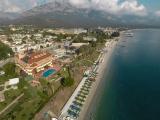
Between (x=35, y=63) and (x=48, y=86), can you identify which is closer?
(x=48, y=86)

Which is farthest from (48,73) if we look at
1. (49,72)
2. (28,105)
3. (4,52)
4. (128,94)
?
(4,52)

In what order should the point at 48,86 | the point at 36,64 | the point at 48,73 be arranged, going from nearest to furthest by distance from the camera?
the point at 48,86 → the point at 48,73 → the point at 36,64

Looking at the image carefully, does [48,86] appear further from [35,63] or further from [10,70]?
[10,70]

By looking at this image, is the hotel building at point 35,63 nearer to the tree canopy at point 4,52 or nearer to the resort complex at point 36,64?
the resort complex at point 36,64

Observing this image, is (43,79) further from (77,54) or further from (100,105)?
(77,54)

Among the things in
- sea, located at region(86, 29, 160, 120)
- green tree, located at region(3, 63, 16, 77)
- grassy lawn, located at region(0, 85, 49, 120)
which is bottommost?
sea, located at region(86, 29, 160, 120)

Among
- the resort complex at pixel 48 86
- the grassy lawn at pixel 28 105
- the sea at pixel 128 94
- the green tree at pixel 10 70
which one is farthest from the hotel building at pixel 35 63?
the sea at pixel 128 94

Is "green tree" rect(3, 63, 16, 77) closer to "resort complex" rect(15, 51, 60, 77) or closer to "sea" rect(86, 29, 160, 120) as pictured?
"resort complex" rect(15, 51, 60, 77)

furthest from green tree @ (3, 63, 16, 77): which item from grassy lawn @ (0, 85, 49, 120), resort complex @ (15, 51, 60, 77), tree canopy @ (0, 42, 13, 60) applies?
tree canopy @ (0, 42, 13, 60)

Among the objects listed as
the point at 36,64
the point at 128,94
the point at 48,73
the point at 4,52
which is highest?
the point at 36,64

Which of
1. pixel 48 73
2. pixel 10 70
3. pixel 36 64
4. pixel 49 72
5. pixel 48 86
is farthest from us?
pixel 36 64

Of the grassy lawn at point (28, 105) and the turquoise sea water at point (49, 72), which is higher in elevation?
the turquoise sea water at point (49, 72)
